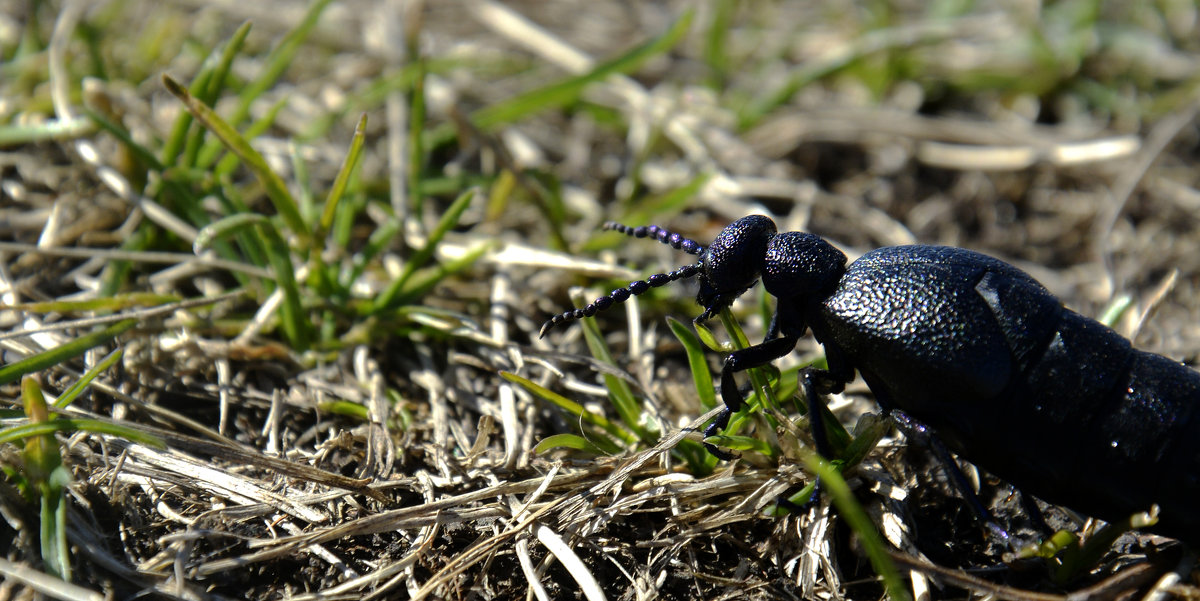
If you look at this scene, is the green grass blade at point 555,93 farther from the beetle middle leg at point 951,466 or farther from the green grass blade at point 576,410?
the beetle middle leg at point 951,466

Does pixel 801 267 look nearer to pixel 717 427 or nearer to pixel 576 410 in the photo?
pixel 717 427

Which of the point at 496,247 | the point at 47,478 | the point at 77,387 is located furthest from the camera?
the point at 496,247

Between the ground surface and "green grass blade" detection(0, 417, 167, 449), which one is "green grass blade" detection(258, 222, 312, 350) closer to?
the ground surface

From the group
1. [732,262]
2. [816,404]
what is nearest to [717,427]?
[816,404]

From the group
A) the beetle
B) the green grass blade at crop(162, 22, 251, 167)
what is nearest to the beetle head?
the beetle

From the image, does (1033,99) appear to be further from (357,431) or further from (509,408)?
(357,431)

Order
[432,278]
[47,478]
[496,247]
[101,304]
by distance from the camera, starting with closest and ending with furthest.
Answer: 1. [47,478]
2. [101,304]
3. [432,278]
4. [496,247]

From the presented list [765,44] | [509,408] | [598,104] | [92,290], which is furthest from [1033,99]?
[92,290]
